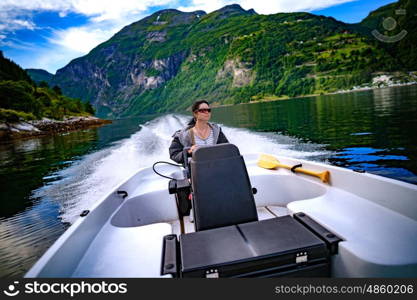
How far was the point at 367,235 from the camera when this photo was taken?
2.02m

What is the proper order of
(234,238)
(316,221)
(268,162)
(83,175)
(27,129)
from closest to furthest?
1. (234,238)
2. (316,221)
3. (268,162)
4. (83,175)
5. (27,129)

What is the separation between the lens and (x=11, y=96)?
1634 inches

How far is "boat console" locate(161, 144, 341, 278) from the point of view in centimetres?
171

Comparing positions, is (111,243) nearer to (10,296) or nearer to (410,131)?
(10,296)

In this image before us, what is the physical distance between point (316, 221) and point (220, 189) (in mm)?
895

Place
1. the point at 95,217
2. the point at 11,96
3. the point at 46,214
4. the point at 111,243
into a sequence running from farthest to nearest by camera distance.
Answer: the point at 11,96, the point at 46,214, the point at 95,217, the point at 111,243

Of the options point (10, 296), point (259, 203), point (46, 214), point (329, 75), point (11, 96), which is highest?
point (329, 75)

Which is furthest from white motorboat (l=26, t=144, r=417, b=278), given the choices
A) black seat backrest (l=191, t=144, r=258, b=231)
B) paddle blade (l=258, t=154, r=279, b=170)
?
paddle blade (l=258, t=154, r=279, b=170)

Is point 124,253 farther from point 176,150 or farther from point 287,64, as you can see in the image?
point 287,64

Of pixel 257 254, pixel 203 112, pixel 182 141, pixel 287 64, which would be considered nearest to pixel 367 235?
pixel 257 254

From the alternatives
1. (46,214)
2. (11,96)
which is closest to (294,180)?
(46,214)

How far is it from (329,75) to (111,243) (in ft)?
401

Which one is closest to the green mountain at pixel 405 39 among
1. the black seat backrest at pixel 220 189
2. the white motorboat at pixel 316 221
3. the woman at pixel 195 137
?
the white motorboat at pixel 316 221

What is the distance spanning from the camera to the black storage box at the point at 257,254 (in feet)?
5.54
